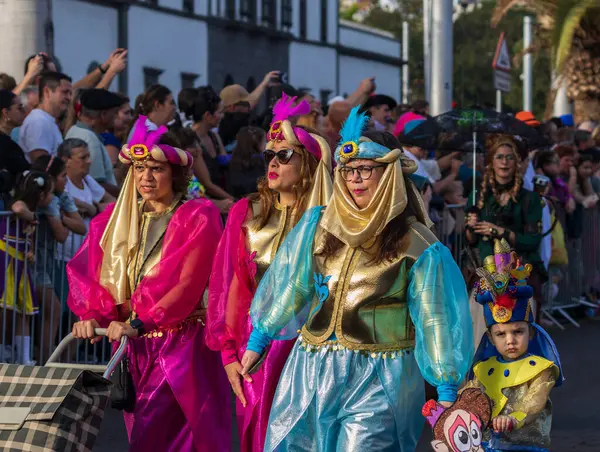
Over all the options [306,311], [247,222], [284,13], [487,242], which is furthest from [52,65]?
[284,13]

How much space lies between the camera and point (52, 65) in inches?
459

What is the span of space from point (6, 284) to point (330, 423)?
4.45 metres

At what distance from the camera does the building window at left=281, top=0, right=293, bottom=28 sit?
51.8m

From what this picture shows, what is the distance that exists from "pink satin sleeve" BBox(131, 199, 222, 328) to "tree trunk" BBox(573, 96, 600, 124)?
18933 mm

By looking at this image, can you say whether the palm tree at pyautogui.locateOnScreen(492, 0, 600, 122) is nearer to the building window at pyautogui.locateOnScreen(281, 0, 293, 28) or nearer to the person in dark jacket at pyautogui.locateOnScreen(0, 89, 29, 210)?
the person in dark jacket at pyautogui.locateOnScreen(0, 89, 29, 210)

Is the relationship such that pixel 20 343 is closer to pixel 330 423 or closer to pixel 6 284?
pixel 6 284

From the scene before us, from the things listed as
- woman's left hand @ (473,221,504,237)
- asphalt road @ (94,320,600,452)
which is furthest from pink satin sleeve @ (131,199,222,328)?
woman's left hand @ (473,221,504,237)

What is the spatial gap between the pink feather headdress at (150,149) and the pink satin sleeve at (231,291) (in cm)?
39

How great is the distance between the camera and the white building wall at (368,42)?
2243 inches

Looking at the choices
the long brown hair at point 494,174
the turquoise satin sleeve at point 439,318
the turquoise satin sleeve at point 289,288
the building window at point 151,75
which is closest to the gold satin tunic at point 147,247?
the turquoise satin sleeve at point 289,288

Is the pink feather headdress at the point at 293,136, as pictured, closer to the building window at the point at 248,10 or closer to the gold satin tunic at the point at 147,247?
the gold satin tunic at the point at 147,247

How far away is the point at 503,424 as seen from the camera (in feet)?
20.5

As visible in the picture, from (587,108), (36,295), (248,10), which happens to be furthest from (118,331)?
(248,10)

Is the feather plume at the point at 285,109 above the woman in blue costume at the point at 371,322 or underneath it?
above
